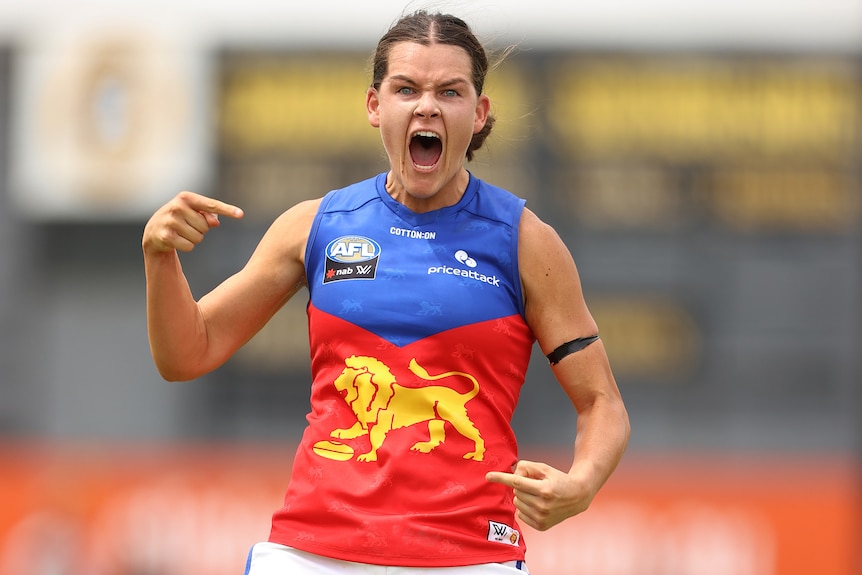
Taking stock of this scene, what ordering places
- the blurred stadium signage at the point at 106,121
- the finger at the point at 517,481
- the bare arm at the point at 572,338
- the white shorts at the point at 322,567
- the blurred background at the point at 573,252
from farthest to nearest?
1. the blurred stadium signage at the point at 106,121
2. the blurred background at the point at 573,252
3. the bare arm at the point at 572,338
4. the white shorts at the point at 322,567
5. the finger at the point at 517,481

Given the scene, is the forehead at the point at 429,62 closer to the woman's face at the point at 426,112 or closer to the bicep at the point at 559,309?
the woman's face at the point at 426,112

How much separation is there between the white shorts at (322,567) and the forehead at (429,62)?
112 cm

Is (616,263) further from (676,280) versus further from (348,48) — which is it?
(348,48)

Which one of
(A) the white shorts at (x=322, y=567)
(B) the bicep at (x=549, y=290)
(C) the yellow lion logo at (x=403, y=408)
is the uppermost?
(B) the bicep at (x=549, y=290)

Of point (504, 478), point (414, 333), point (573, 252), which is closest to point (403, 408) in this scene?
point (414, 333)

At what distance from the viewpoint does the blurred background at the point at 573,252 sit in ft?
36.4

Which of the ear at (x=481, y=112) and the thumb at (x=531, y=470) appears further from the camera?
the ear at (x=481, y=112)

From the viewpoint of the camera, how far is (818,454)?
37.1 ft

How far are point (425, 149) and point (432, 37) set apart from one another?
263mm

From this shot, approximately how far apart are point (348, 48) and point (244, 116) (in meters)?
0.90

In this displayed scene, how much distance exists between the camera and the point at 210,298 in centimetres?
390

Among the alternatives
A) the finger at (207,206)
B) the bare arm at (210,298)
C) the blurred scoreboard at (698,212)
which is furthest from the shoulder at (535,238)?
the blurred scoreboard at (698,212)

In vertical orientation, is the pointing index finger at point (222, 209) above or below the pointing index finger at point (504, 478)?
above

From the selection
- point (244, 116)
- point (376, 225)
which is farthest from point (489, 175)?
point (376, 225)
